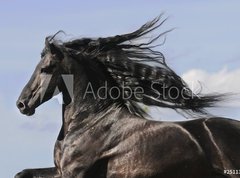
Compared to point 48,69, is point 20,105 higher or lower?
lower

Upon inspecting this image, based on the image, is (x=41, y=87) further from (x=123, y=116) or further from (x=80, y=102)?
(x=123, y=116)

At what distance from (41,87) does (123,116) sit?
41.2 inches

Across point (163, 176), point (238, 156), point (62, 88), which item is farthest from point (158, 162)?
point (62, 88)

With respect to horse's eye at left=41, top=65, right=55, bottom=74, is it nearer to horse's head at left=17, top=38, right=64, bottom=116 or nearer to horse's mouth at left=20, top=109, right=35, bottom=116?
horse's head at left=17, top=38, right=64, bottom=116

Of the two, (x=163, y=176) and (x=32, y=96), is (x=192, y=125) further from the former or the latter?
(x=32, y=96)

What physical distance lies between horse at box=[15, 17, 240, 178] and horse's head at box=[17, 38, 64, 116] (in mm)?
12

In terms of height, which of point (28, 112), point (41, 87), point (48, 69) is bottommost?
point (28, 112)

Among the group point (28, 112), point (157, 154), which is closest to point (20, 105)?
point (28, 112)

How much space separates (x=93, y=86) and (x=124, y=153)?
1.03m

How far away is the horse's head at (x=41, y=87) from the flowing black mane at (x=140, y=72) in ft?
0.93

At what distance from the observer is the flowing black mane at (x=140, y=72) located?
959cm

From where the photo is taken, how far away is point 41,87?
9.42m

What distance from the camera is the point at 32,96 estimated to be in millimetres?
9438

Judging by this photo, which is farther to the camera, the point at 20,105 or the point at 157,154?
the point at 20,105
